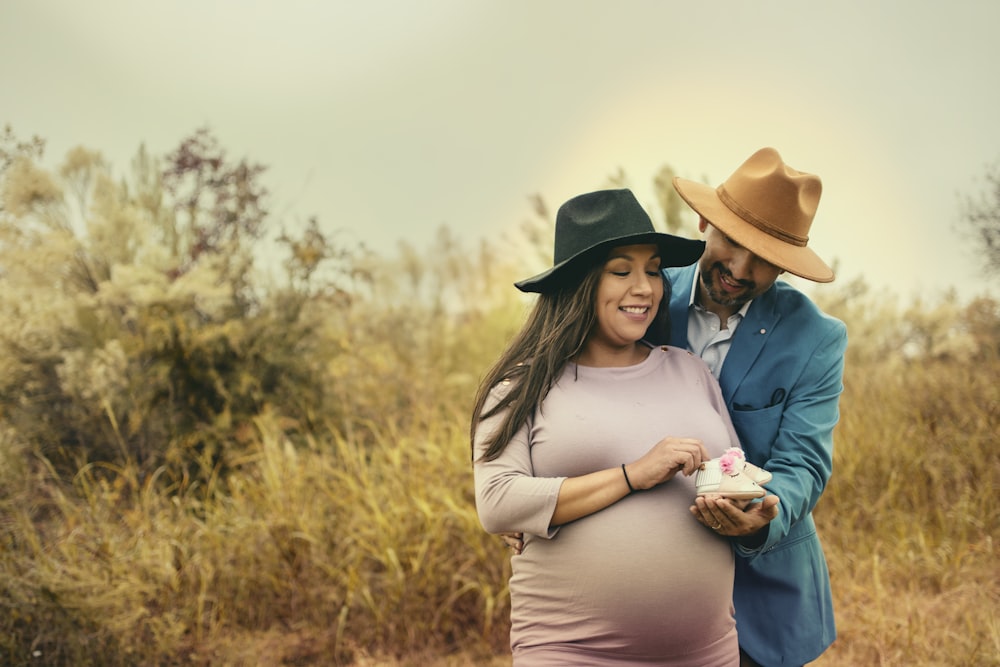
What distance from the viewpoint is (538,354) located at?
252 cm

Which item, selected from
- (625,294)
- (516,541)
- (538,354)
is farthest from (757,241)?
(516,541)

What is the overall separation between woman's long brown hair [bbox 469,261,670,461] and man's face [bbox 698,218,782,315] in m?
0.45

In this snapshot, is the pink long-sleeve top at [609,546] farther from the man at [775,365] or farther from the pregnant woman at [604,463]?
the man at [775,365]

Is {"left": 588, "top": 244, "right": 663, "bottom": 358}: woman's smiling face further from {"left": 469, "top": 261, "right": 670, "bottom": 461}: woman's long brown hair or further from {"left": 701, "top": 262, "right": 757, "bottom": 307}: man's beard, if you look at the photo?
{"left": 701, "top": 262, "right": 757, "bottom": 307}: man's beard

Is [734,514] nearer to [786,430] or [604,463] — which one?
[604,463]

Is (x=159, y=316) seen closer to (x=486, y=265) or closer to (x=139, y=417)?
(x=139, y=417)

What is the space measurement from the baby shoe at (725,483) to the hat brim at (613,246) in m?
0.66

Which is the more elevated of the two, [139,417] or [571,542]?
[571,542]

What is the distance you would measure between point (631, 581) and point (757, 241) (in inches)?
43.6

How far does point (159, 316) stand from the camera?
6.24 metres

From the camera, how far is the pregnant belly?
7.52 ft

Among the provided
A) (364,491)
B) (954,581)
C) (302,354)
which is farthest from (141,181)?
(954,581)

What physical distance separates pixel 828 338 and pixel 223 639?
3.44 m

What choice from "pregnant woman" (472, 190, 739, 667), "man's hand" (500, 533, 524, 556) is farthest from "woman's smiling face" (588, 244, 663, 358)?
"man's hand" (500, 533, 524, 556)
